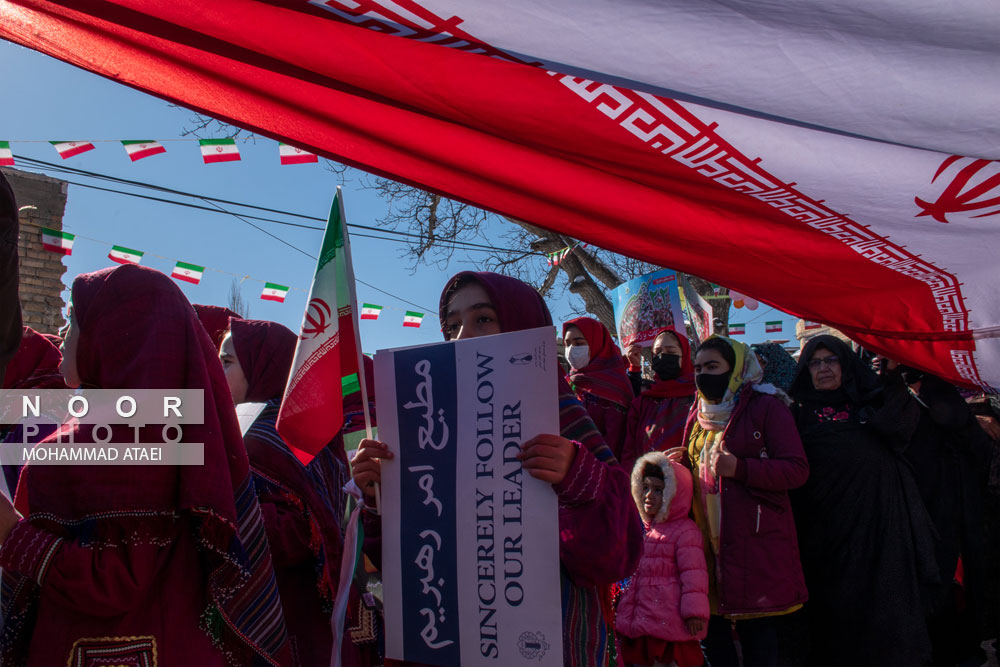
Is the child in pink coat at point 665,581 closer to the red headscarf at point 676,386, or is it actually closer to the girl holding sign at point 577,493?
the red headscarf at point 676,386

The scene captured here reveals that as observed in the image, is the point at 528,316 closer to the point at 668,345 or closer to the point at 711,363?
the point at 711,363

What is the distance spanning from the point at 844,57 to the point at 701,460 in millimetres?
3598

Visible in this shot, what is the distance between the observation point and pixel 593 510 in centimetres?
180

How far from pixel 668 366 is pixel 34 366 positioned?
3677 millimetres

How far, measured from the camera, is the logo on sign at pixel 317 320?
7.29 ft

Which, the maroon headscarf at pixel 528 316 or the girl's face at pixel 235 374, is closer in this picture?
the maroon headscarf at pixel 528 316

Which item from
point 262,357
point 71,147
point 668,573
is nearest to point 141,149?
point 71,147

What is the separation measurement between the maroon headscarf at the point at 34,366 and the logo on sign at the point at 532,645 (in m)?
2.89

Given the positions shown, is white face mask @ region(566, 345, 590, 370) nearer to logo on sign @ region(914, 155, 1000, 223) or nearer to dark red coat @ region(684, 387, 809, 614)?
dark red coat @ region(684, 387, 809, 614)

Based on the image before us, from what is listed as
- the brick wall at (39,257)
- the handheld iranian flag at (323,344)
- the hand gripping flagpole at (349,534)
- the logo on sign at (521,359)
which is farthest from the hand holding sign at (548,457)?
the brick wall at (39,257)

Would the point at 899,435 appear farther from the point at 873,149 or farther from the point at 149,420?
the point at 149,420

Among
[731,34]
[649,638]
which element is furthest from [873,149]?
[649,638]

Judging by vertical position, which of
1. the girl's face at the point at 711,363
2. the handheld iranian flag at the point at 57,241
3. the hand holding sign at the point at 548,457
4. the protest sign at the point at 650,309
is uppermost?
→ the handheld iranian flag at the point at 57,241

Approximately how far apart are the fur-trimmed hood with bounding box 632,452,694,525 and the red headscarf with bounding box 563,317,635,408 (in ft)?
3.19
